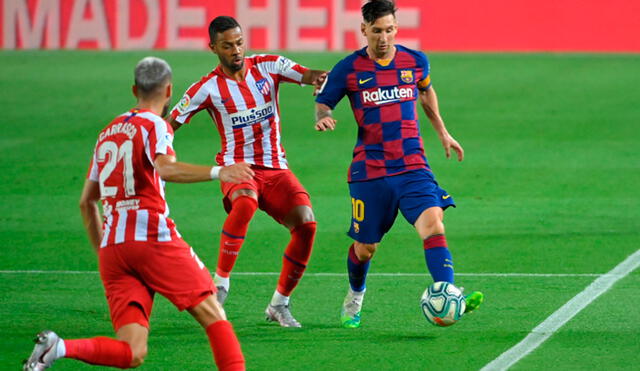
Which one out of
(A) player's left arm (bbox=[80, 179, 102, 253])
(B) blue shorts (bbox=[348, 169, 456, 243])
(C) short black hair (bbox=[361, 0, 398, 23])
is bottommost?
(B) blue shorts (bbox=[348, 169, 456, 243])

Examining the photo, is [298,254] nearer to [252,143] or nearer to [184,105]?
[252,143]

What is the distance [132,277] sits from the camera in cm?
623

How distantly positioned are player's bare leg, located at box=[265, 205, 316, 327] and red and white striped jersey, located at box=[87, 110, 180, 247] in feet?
6.86

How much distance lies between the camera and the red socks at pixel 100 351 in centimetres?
597

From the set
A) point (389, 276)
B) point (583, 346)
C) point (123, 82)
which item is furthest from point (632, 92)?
point (583, 346)

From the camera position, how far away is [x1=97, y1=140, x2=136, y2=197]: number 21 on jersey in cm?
612

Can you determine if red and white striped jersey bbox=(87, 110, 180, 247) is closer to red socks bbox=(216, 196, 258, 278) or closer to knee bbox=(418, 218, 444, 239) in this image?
knee bbox=(418, 218, 444, 239)

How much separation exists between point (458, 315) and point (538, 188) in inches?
261

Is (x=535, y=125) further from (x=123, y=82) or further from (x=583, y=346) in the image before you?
(x=583, y=346)

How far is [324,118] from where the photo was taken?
7.91 metres

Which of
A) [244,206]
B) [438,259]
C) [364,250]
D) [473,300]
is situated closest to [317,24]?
[244,206]

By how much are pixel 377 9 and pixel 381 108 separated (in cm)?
64

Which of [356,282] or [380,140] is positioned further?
[356,282]

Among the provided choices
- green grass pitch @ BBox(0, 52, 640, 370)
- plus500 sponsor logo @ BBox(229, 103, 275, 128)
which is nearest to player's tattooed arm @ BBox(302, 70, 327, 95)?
plus500 sponsor logo @ BBox(229, 103, 275, 128)
